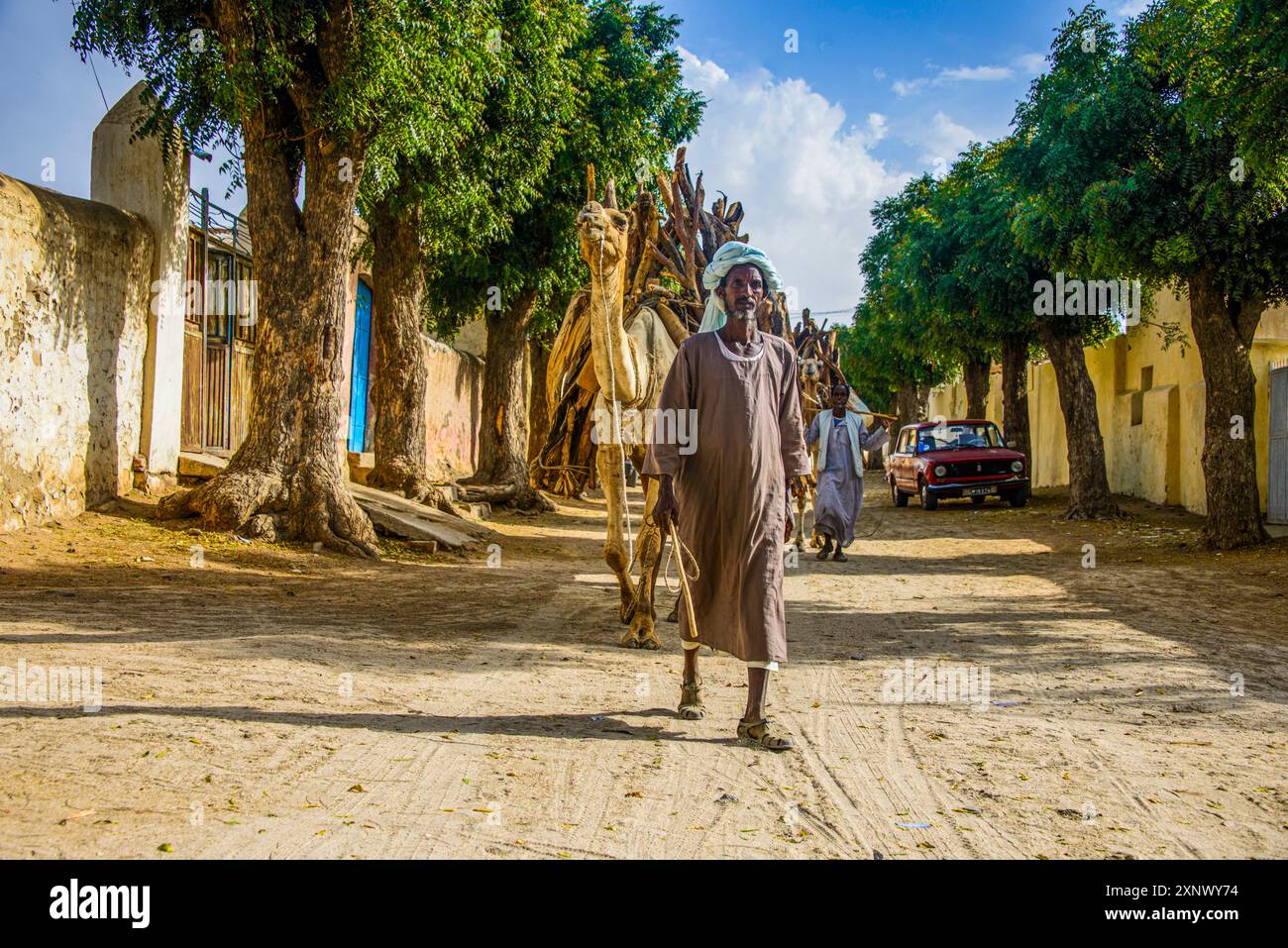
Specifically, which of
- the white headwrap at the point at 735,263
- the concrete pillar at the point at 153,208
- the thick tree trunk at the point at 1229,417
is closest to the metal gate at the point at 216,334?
the concrete pillar at the point at 153,208

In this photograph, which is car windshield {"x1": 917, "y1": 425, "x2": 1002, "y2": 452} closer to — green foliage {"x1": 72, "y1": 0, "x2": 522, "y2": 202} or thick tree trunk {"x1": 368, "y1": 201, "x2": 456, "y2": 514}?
thick tree trunk {"x1": 368, "y1": 201, "x2": 456, "y2": 514}

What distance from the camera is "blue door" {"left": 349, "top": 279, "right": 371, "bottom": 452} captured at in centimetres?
2192

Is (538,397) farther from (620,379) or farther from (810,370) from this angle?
(620,379)

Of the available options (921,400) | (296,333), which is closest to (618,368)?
(296,333)

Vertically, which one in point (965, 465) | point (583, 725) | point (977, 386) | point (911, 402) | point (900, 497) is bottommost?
point (583, 725)

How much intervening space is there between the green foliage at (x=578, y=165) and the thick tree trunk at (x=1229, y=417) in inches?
368

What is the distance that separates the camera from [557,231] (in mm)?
19297

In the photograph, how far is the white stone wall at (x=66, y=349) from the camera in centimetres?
1062

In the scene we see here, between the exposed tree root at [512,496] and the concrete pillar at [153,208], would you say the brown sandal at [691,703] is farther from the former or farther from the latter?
the exposed tree root at [512,496]

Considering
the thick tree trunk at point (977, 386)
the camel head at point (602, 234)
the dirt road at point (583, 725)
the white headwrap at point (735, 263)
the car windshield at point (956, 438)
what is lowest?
the dirt road at point (583, 725)

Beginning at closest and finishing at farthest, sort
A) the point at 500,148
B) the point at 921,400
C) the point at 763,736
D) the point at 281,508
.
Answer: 1. the point at 763,736
2. the point at 281,508
3. the point at 500,148
4. the point at 921,400

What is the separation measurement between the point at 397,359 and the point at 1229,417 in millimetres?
11616

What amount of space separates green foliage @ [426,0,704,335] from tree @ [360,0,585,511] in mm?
828

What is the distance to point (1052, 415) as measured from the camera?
33.3 m
